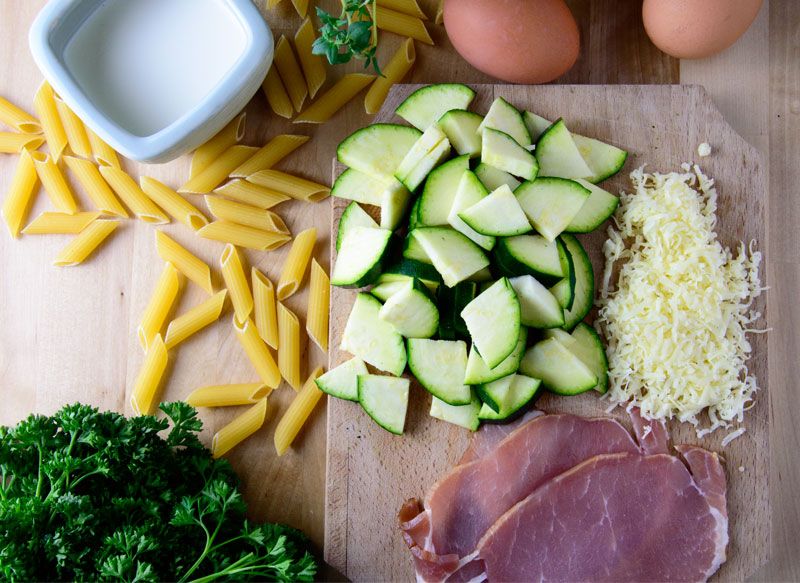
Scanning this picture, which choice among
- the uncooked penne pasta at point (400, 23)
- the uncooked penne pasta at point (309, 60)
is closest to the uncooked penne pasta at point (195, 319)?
the uncooked penne pasta at point (309, 60)

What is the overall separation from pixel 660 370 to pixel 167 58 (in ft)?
5.43

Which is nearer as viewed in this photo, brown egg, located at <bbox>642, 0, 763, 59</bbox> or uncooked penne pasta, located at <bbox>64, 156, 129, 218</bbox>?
brown egg, located at <bbox>642, 0, 763, 59</bbox>

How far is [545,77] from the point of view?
2199mm

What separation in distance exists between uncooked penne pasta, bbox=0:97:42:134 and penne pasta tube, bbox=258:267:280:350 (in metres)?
0.86

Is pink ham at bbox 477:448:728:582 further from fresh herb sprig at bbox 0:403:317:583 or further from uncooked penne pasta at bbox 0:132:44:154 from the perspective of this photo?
uncooked penne pasta at bbox 0:132:44:154

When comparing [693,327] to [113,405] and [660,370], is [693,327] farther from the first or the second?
[113,405]

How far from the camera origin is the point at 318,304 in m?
2.30

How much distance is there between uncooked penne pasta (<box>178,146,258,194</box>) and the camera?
2.36 metres

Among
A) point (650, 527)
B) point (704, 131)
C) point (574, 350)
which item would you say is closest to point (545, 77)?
point (704, 131)

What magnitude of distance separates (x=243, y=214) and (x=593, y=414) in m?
1.20

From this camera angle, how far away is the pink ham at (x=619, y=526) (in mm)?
2088

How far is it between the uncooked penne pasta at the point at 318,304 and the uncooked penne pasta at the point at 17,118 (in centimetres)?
101

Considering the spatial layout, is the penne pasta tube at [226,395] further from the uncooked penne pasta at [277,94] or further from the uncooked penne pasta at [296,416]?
the uncooked penne pasta at [277,94]

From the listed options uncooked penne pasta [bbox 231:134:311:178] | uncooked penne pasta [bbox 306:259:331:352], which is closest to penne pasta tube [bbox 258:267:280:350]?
uncooked penne pasta [bbox 306:259:331:352]
